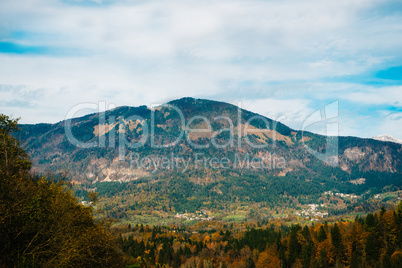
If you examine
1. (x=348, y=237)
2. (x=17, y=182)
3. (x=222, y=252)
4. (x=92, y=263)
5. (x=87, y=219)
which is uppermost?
(x=17, y=182)

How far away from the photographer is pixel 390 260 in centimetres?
10006

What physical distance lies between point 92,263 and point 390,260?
106 metres

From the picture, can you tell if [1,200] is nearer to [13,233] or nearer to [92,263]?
[13,233]

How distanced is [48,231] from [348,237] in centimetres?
13272

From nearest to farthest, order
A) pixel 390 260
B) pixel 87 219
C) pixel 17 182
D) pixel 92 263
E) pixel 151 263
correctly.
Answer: pixel 17 182, pixel 92 263, pixel 87 219, pixel 390 260, pixel 151 263

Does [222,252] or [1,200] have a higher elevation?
[1,200]

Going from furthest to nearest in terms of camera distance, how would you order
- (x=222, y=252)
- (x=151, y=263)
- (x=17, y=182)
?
(x=222, y=252), (x=151, y=263), (x=17, y=182)

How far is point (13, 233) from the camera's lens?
22.3 meters

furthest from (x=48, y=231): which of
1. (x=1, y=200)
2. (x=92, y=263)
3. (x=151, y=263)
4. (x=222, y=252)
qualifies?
(x=222, y=252)

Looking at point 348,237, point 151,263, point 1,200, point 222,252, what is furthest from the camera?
point 222,252

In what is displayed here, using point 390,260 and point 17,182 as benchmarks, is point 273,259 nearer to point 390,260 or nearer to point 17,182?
point 390,260

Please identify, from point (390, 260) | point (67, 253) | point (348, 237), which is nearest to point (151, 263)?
point (348, 237)

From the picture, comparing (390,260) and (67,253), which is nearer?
(67,253)

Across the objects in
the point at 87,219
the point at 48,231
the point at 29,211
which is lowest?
the point at 87,219
